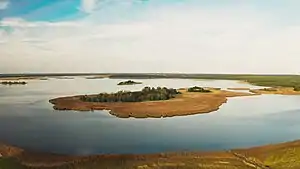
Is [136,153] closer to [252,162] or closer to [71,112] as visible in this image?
[252,162]

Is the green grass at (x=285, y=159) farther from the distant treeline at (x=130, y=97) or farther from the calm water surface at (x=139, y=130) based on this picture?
the distant treeline at (x=130, y=97)

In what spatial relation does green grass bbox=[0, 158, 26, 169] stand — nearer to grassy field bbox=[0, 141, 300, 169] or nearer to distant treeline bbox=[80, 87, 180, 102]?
grassy field bbox=[0, 141, 300, 169]

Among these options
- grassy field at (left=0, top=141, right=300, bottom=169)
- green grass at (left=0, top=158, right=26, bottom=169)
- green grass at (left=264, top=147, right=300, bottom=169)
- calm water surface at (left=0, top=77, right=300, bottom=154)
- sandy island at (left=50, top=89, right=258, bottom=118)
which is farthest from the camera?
sandy island at (left=50, top=89, right=258, bottom=118)

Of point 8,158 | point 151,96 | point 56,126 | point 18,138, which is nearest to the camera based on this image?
point 8,158

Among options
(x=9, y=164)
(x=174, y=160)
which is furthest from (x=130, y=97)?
(x=9, y=164)

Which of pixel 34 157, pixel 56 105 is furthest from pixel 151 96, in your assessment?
pixel 34 157

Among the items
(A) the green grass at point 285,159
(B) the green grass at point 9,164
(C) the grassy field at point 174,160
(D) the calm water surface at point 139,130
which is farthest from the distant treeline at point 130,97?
(A) the green grass at point 285,159

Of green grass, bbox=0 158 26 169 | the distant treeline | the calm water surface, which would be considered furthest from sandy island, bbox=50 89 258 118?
green grass, bbox=0 158 26 169

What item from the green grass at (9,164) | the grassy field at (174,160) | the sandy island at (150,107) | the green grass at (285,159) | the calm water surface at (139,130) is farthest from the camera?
the sandy island at (150,107)

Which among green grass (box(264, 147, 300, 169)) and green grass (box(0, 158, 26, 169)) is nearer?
green grass (box(264, 147, 300, 169))

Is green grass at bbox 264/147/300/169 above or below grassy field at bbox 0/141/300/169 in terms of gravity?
above

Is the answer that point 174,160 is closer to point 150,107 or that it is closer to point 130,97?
point 150,107
